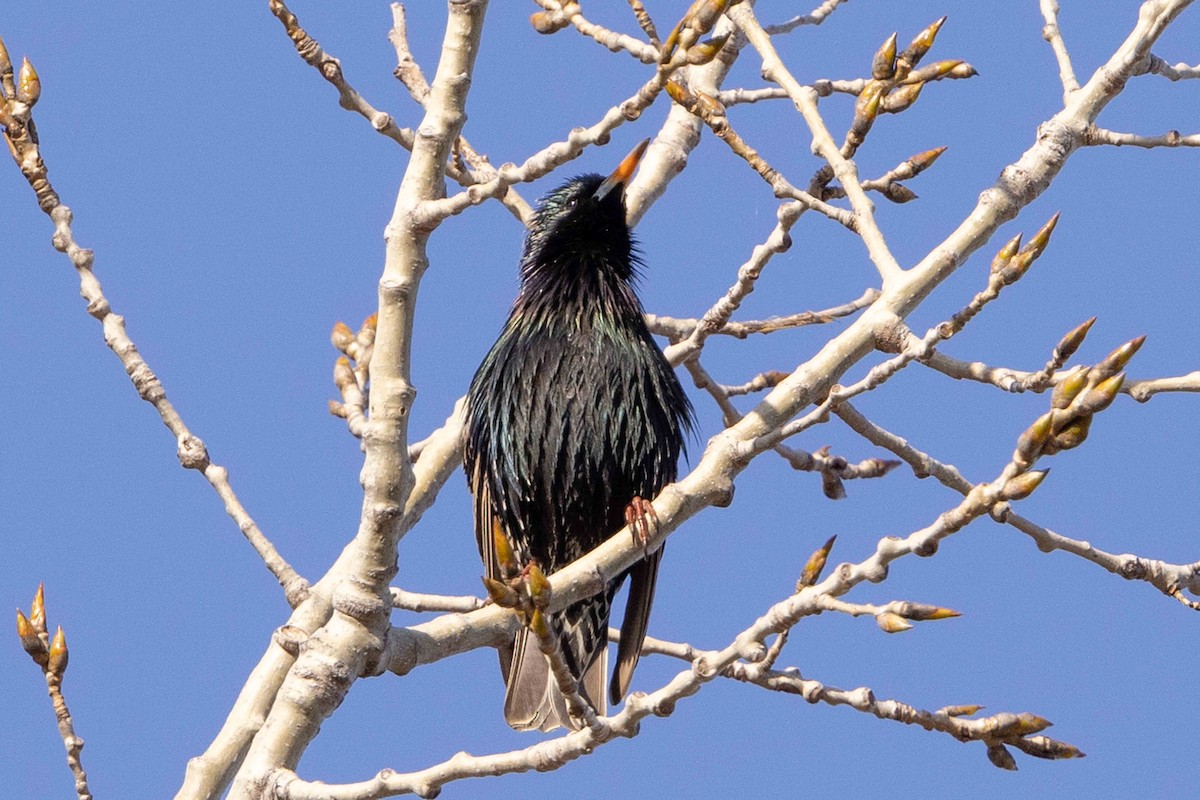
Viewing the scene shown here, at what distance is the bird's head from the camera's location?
529 centimetres

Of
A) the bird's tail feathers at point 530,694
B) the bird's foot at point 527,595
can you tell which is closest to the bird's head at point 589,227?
the bird's tail feathers at point 530,694

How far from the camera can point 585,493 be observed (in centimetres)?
496

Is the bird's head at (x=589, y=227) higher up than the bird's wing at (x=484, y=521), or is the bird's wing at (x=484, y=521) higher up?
the bird's head at (x=589, y=227)

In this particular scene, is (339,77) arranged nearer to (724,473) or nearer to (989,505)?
(724,473)

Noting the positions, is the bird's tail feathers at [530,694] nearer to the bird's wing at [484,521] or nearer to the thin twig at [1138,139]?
the bird's wing at [484,521]

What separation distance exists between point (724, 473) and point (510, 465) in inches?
61.7

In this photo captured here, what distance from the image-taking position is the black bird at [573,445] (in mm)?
4891

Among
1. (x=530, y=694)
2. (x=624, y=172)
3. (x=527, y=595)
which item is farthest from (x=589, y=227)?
(x=527, y=595)

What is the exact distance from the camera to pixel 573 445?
491 cm

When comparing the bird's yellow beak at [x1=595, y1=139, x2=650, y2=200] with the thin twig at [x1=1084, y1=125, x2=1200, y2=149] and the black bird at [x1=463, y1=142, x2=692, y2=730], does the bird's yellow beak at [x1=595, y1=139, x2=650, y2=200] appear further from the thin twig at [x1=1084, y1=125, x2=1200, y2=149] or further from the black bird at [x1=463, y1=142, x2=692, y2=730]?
the thin twig at [x1=1084, y1=125, x2=1200, y2=149]

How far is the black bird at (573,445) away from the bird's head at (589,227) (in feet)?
0.09

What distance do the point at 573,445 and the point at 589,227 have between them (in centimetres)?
90

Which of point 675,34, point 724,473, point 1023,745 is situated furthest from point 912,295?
point 1023,745

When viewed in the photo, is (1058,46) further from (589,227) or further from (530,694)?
(530,694)
